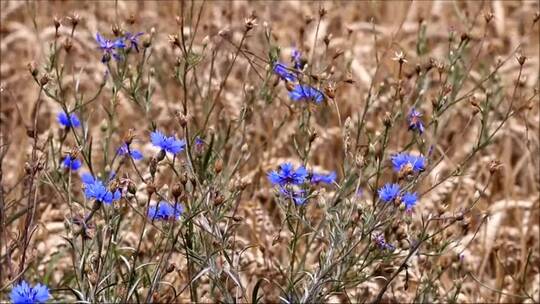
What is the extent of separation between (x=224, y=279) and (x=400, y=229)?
0.48m

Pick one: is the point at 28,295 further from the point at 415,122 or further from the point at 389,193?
the point at 415,122

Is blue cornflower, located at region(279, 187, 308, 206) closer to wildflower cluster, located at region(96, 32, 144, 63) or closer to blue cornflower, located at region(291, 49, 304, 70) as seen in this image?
blue cornflower, located at region(291, 49, 304, 70)

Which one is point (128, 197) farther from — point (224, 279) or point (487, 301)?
point (487, 301)

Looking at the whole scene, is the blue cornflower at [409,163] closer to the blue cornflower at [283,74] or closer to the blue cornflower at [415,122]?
the blue cornflower at [415,122]

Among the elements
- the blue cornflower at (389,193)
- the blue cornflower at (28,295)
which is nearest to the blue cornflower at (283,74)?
the blue cornflower at (389,193)

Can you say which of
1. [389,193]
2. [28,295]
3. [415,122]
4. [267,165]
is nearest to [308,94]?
[415,122]

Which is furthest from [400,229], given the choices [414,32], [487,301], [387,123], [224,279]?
[414,32]

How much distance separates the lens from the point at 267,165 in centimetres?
306

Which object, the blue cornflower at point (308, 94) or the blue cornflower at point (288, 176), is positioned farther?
the blue cornflower at point (308, 94)

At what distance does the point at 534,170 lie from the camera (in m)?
3.38

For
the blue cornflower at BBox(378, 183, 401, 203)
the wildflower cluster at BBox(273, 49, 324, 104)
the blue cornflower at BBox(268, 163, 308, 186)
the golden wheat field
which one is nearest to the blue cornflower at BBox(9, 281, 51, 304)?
the golden wheat field

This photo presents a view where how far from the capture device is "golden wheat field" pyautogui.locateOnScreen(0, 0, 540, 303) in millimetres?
2016

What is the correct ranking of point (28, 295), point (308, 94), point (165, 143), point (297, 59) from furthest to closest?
1. point (297, 59)
2. point (308, 94)
3. point (165, 143)
4. point (28, 295)

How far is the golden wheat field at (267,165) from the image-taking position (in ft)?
6.61
